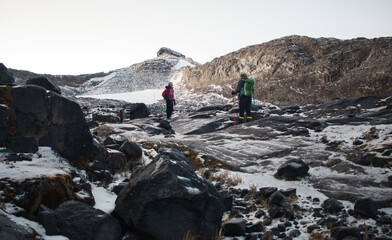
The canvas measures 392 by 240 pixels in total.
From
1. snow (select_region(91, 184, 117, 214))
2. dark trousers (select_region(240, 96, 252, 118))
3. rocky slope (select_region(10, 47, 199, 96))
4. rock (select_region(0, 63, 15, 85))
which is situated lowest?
snow (select_region(91, 184, 117, 214))

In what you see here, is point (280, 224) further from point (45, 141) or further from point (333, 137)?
point (333, 137)

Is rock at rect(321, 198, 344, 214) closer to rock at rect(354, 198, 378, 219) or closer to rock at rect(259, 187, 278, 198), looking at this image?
rock at rect(354, 198, 378, 219)

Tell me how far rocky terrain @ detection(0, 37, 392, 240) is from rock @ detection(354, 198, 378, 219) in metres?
0.01

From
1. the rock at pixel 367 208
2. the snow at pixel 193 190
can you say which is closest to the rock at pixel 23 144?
the snow at pixel 193 190

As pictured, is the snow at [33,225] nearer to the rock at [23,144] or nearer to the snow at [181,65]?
the rock at [23,144]

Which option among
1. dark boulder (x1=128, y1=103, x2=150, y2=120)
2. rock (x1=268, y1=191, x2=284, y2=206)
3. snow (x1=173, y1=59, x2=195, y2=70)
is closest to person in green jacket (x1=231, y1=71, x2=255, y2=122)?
dark boulder (x1=128, y1=103, x2=150, y2=120)

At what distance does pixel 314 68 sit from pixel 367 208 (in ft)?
67.3

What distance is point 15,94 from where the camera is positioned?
4.97m

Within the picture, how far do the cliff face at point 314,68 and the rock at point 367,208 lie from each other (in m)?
15.0

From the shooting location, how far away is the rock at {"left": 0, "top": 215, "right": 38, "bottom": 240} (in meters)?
2.56

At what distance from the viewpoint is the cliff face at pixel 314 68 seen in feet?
60.3

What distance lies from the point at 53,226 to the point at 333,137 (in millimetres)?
7535

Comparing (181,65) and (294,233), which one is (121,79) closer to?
(181,65)

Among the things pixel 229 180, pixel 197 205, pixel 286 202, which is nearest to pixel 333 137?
pixel 229 180
